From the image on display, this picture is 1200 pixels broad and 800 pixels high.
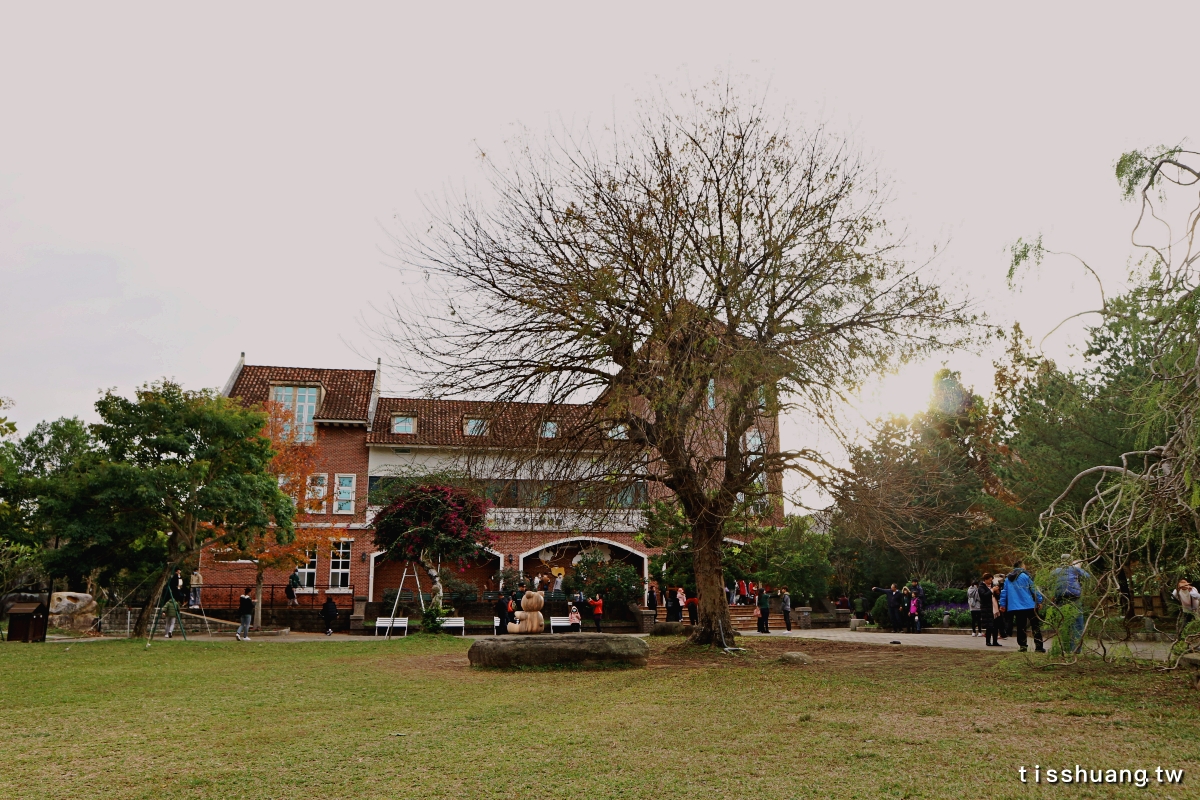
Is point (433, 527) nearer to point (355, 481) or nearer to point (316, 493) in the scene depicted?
point (316, 493)

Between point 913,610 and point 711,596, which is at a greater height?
point 711,596

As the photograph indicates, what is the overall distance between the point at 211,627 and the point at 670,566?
15.2 metres

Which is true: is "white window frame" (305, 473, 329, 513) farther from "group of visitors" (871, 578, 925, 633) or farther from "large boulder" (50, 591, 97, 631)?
"group of visitors" (871, 578, 925, 633)

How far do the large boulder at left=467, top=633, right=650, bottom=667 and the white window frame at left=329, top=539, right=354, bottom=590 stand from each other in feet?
80.3

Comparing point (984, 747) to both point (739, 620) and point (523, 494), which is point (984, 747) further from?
point (739, 620)

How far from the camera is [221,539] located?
80.6 ft

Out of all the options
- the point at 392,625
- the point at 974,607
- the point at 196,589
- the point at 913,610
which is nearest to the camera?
the point at 974,607

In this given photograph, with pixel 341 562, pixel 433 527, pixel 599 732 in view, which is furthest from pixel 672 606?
pixel 599 732

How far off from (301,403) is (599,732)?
33.2 m

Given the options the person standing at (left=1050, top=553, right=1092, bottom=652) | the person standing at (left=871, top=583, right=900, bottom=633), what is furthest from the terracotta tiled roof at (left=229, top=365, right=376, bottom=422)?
the person standing at (left=1050, top=553, right=1092, bottom=652)

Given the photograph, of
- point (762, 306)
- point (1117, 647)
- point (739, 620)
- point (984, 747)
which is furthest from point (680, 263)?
point (739, 620)

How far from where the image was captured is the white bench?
25.8 metres

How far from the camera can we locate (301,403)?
38125 mm

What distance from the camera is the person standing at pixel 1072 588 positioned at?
10055mm
